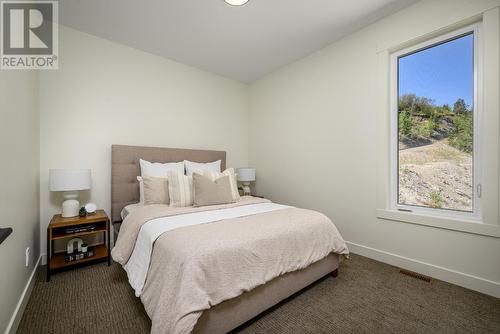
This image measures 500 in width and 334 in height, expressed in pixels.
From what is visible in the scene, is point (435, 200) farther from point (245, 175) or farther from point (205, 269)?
point (245, 175)

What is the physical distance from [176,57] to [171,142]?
1255mm

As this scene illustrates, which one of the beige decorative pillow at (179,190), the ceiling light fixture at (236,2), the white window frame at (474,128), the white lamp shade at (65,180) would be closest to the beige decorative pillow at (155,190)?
the beige decorative pillow at (179,190)

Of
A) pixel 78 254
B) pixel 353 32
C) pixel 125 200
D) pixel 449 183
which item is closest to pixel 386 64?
pixel 353 32

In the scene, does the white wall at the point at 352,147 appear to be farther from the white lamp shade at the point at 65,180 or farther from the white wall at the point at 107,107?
the white lamp shade at the point at 65,180

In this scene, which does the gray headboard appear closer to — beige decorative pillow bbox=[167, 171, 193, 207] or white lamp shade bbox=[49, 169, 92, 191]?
white lamp shade bbox=[49, 169, 92, 191]

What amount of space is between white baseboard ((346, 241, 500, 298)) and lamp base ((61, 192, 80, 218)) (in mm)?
3226

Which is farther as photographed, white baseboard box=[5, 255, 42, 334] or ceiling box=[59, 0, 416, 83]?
ceiling box=[59, 0, 416, 83]

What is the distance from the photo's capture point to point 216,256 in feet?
4.28

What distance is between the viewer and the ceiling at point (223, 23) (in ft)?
7.11

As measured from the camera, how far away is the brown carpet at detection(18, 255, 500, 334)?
1.47m

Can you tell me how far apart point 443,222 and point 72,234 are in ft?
11.8

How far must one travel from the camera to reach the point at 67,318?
1545mm

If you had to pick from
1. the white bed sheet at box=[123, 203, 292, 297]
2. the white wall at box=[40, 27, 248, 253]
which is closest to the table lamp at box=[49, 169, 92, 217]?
the white wall at box=[40, 27, 248, 253]

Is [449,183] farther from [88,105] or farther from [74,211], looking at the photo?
[88,105]
